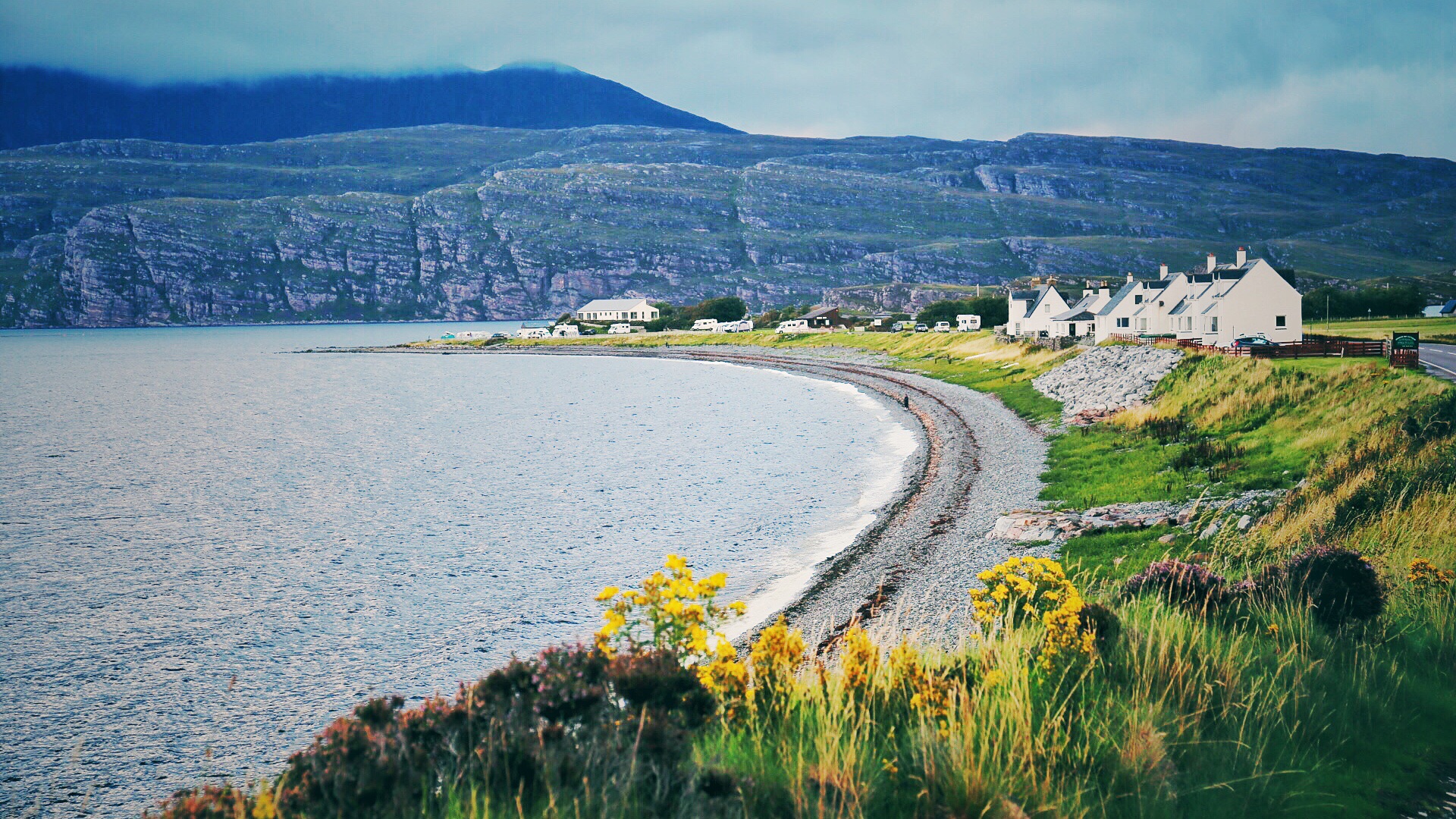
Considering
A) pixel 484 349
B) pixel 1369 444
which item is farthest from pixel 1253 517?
pixel 484 349

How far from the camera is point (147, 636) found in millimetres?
19359

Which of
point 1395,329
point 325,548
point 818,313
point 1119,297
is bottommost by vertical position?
point 325,548

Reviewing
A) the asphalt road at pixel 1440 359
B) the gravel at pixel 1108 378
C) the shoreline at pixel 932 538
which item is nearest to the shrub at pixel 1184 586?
the shoreline at pixel 932 538

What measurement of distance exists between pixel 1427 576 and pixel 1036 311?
10479 centimetres

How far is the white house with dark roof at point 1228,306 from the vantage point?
206ft

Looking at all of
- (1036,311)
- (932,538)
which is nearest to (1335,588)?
(932,538)

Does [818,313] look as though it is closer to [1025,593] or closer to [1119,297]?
[1119,297]

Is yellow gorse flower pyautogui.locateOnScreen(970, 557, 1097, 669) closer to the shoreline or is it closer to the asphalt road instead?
the shoreline

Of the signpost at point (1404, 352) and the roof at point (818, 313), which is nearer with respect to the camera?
the signpost at point (1404, 352)

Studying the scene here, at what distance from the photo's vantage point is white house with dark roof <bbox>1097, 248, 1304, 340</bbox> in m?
62.9

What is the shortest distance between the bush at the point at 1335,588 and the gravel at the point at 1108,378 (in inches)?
1337

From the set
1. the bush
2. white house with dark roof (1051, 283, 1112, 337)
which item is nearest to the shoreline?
the bush

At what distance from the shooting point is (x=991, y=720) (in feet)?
23.3

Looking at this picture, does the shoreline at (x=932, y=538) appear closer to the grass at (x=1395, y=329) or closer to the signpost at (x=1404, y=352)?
the signpost at (x=1404, y=352)
